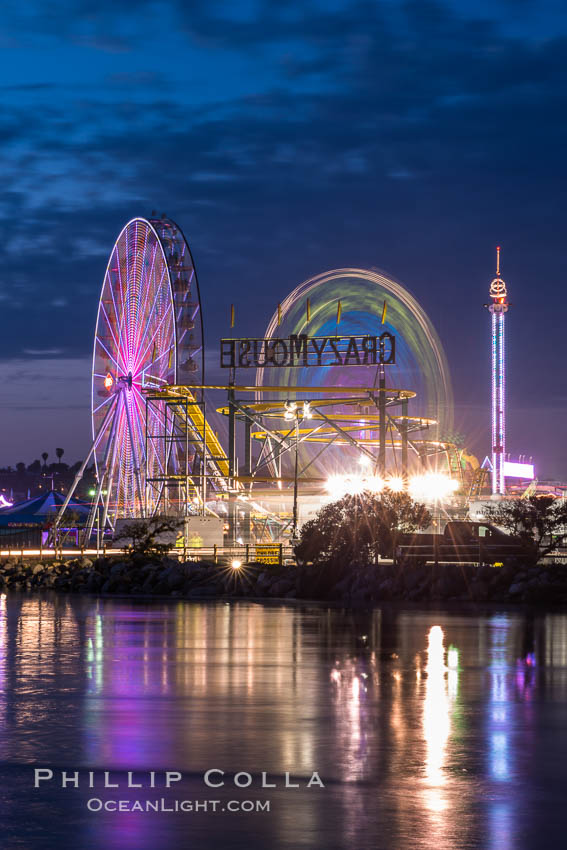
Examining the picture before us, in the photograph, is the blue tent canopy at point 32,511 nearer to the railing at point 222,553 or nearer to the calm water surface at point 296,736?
the railing at point 222,553

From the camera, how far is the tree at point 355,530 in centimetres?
4494

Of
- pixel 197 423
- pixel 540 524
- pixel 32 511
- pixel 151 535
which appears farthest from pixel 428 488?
pixel 32 511

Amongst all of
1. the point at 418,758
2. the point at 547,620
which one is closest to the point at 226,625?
the point at 547,620

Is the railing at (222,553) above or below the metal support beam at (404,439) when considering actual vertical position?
below

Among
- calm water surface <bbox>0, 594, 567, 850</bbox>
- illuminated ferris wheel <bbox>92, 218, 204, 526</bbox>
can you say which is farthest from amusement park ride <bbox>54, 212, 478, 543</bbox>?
calm water surface <bbox>0, 594, 567, 850</bbox>

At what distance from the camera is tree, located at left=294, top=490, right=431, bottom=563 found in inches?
1769

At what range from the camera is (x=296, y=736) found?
12281 millimetres

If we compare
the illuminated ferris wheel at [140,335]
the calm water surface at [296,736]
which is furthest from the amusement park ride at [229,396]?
the calm water surface at [296,736]

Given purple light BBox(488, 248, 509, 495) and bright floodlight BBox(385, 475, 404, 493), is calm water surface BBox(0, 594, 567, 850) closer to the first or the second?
bright floodlight BBox(385, 475, 404, 493)

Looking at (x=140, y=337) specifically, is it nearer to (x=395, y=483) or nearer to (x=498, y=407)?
(x=395, y=483)

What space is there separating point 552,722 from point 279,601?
26250 millimetres

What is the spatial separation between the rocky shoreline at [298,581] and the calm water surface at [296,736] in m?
13.2

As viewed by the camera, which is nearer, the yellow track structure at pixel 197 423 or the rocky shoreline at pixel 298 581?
the rocky shoreline at pixel 298 581

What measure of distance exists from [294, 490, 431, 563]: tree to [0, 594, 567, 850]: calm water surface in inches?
813
